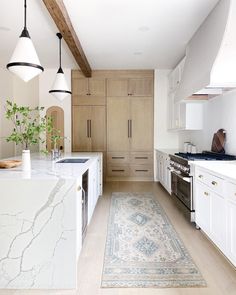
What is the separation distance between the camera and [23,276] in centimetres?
189

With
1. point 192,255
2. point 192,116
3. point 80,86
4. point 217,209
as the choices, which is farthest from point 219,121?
point 80,86

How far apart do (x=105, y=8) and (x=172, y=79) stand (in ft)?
9.51

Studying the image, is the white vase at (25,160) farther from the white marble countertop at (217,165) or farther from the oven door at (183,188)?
the oven door at (183,188)

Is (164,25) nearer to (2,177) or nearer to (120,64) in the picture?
(120,64)

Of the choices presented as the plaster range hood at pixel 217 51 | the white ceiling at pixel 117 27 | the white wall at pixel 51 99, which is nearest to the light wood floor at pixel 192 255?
the plaster range hood at pixel 217 51

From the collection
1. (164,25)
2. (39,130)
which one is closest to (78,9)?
(164,25)

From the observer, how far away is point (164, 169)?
16.6 ft

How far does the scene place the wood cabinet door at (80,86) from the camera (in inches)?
241

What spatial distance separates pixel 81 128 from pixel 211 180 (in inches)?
167

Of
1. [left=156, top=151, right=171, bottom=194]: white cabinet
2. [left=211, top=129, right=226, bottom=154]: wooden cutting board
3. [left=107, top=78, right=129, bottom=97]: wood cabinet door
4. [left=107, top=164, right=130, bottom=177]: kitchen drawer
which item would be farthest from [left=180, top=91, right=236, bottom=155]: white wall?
[left=107, top=78, right=129, bottom=97]: wood cabinet door

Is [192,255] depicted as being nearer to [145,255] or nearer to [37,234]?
[145,255]

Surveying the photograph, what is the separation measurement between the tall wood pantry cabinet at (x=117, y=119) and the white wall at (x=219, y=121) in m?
1.66

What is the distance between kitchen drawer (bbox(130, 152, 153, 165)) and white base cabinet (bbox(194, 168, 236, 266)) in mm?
3124

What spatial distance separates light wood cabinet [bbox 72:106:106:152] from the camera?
614cm
